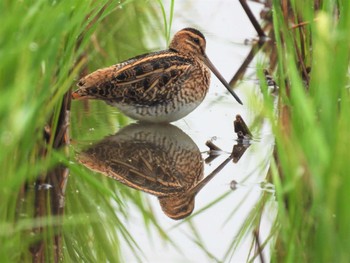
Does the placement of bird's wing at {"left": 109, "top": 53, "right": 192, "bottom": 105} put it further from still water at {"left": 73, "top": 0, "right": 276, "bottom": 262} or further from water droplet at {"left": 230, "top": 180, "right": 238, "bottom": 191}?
water droplet at {"left": 230, "top": 180, "right": 238, "bottom": 191}

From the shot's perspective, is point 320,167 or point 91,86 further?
point 91,86

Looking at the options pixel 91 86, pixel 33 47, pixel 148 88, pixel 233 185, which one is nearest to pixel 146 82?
pixel 148 88

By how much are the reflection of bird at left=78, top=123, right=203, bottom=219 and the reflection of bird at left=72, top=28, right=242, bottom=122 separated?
0.19 meters

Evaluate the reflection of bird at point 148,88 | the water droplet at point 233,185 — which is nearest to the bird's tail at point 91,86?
the reflection of bird at point 148,88

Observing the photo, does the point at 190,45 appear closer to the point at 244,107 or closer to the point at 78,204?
the point at 244,107

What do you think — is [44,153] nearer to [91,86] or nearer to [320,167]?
[91,86]

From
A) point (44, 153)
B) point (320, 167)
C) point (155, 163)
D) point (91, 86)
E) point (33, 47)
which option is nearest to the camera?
point (320, 167)

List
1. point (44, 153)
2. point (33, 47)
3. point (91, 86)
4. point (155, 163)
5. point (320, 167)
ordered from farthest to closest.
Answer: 1. point (91, 86)
2. point (155, 163)
3. point (44, 153)
4. point (33, 47)
5. point (320, 167)

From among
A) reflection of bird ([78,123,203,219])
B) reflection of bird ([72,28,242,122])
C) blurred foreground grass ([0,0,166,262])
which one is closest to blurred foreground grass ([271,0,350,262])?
blurred foreground grass ([0,0,166,262])

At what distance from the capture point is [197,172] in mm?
5336

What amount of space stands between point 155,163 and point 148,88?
0.90 m

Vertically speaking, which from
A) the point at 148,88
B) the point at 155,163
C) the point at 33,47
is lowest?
the point at 155,163

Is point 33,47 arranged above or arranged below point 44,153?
above

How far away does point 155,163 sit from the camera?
5.39m
